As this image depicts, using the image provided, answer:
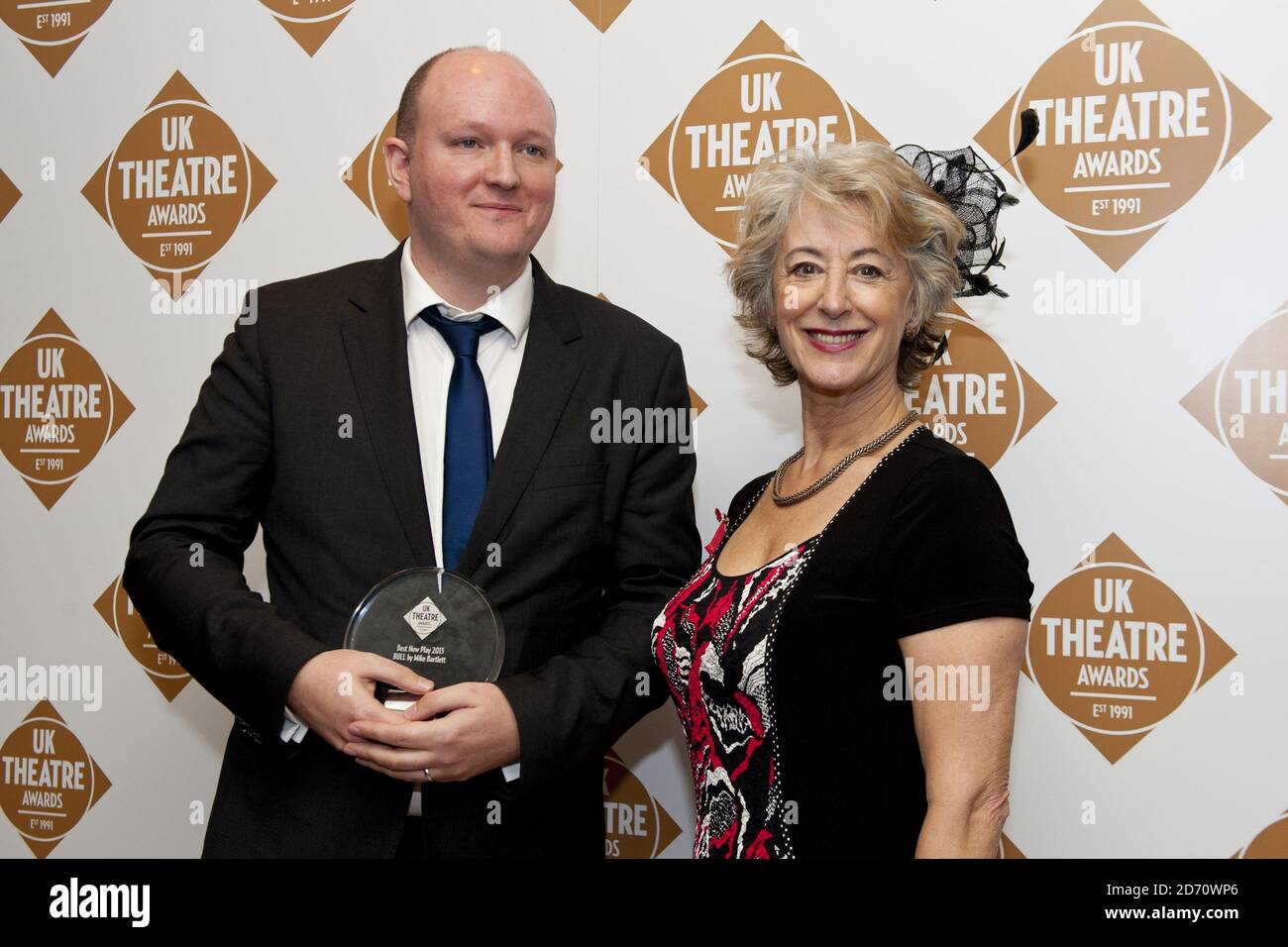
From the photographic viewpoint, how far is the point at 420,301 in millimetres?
1818

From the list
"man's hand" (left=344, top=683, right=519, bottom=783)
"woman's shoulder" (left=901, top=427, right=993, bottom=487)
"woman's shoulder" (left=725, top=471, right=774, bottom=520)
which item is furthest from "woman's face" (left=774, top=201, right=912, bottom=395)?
"man's hand" (left=344, top=683, right=519, bottom=783)

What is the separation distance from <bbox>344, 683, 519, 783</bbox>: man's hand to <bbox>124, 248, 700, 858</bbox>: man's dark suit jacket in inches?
1.7

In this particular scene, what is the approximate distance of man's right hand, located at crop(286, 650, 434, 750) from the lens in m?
1.51

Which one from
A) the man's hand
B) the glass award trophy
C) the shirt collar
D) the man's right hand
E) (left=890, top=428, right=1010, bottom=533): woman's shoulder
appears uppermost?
the shirt collar

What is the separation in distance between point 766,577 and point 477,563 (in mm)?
437

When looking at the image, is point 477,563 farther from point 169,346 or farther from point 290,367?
point 169,346

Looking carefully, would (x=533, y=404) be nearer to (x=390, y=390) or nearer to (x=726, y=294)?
(x=390, y=390)

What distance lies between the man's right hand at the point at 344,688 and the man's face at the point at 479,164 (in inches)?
25.5

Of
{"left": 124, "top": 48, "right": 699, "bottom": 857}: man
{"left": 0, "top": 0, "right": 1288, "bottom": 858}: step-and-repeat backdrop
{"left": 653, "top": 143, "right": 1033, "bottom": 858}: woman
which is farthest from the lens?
{"left": 0, "top": 0, "right": 1288, "bottom": 858}: step-and-repeat backdrop

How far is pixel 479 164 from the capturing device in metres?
1.79

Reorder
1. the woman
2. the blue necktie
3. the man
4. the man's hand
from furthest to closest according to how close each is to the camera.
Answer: the blue necktie, the man, the man's hand, the woman

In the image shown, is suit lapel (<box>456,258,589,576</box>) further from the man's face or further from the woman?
the woman

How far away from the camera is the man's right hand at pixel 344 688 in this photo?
59.6 inches
